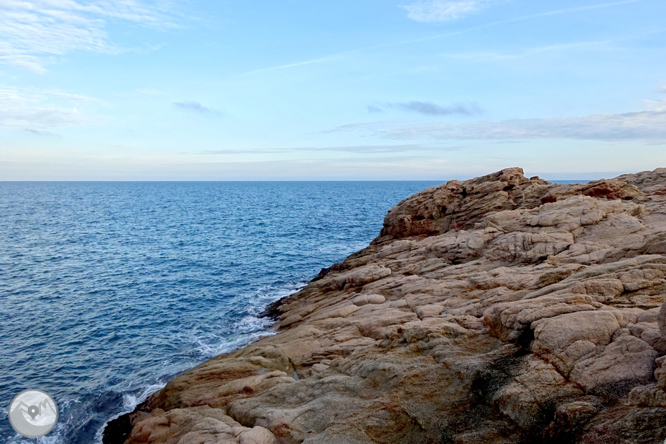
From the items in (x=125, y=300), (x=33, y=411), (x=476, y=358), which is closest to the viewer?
(x=476, y=358)

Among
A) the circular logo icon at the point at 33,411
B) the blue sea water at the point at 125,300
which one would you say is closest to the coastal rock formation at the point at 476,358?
the circular logo icon at the point at 33,411

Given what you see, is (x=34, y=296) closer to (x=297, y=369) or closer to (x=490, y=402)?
(x=297, y=369)

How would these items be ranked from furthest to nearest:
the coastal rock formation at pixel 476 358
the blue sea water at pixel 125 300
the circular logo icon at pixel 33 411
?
1. the blue sea water at pixel 125 300
2. the circular logo icon at pixel 33 411
3. the coastal rock formation at pixel 476 358

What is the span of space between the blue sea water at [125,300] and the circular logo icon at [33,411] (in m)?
7.71

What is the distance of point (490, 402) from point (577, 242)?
→ 18.2 metres

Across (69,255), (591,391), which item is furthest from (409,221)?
(69,255)

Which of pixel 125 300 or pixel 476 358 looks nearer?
pixel 476 358

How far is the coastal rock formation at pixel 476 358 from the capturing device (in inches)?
562

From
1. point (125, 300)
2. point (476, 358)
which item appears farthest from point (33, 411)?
point (125, 300)

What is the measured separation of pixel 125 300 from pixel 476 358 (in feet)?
133

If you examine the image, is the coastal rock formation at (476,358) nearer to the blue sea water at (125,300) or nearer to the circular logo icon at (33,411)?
the circular logo icon at (33,411)

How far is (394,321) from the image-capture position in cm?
2533

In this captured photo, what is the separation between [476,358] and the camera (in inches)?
687

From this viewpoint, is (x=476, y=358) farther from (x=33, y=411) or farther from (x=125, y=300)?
(x=125, y=300)
